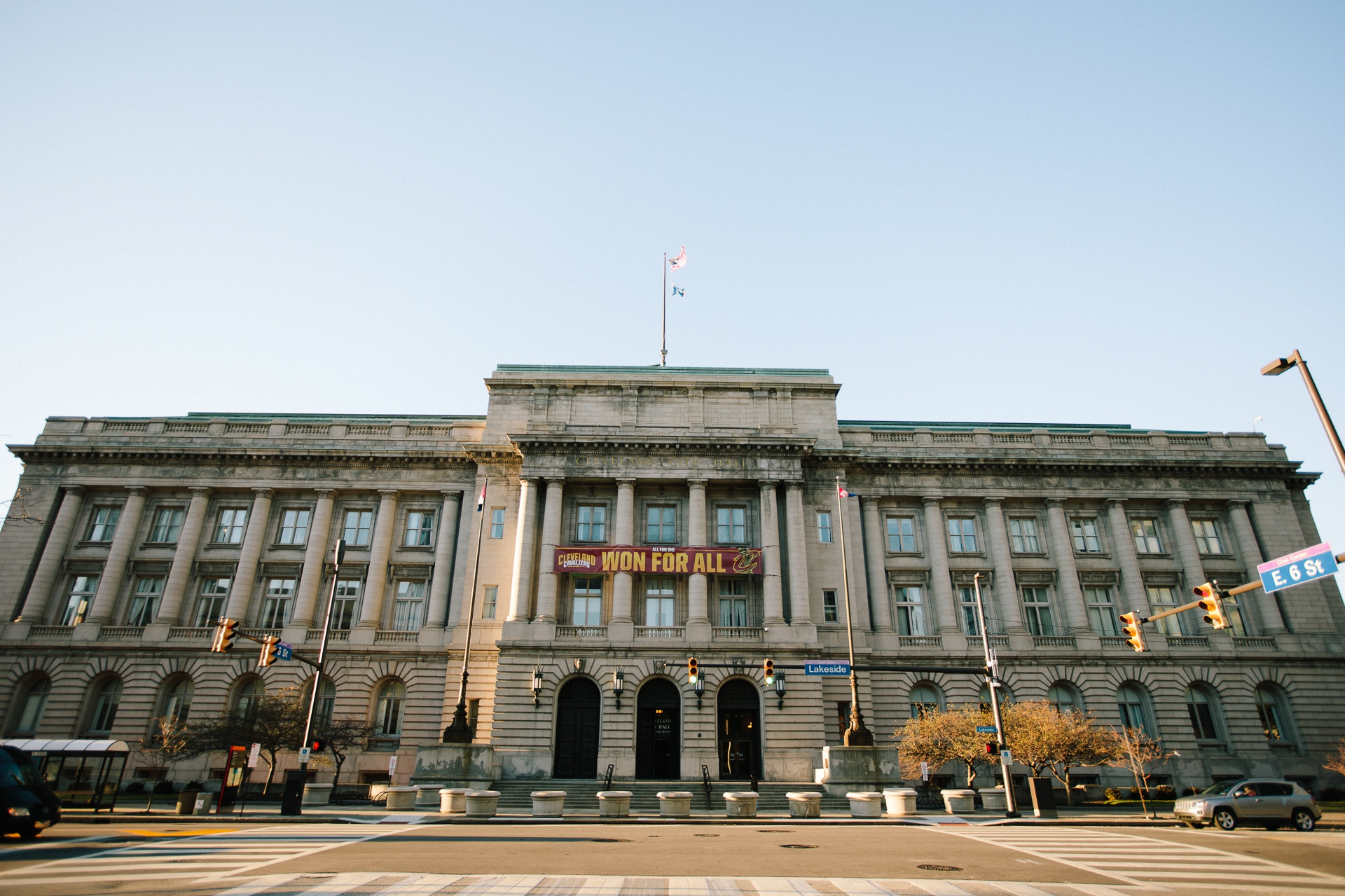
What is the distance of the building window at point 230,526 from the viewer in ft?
148

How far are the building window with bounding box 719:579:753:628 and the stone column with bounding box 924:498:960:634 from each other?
6.39 m

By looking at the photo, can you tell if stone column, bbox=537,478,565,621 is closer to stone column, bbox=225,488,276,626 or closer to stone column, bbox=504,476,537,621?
stone column, bbox=504,476,537,621

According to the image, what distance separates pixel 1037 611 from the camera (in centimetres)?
4356

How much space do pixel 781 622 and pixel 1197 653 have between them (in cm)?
2411

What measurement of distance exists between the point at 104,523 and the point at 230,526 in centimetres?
790

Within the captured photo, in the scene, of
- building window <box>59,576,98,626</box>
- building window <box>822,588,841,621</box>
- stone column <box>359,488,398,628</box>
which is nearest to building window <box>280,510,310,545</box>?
stone column <box>359,488,398,628</box>

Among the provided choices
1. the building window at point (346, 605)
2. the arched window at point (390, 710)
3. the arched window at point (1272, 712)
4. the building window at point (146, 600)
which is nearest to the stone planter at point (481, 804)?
the arched window at point (390, 710)

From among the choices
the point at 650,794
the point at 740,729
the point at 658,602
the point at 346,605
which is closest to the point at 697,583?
the point at 658,602

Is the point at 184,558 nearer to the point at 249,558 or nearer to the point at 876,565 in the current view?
the point at 249,558

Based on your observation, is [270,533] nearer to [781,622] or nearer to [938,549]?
[781,622]

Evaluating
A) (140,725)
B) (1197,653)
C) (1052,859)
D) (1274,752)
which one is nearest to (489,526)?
(140,725)

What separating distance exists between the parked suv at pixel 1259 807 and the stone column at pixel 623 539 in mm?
25421

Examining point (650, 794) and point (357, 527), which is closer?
point (650, 794)

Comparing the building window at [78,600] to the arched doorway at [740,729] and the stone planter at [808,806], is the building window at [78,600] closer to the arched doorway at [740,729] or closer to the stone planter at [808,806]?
the arched doorway at [740,729]
